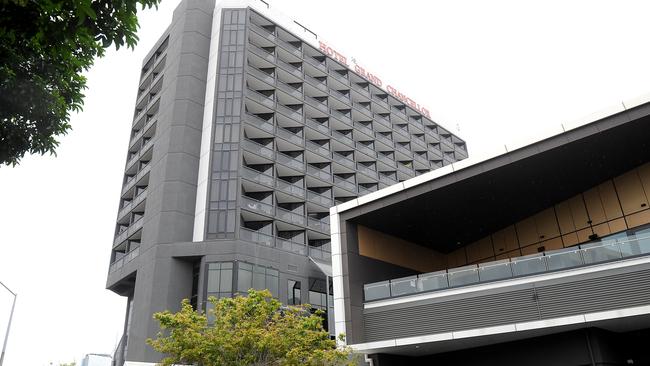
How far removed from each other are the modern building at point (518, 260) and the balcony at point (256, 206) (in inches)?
791

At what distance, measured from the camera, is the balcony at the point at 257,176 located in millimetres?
48062

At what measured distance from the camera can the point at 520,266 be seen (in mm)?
21844

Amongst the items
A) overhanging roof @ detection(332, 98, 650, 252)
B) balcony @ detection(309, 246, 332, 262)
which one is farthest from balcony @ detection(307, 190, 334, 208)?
overhanging roof @ detection(332, 98, 650, 252)

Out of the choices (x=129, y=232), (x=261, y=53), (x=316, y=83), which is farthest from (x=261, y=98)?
(x=129, y=232)

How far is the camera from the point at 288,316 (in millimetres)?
20547

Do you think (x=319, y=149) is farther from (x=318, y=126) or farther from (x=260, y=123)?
(x=260, y=123)

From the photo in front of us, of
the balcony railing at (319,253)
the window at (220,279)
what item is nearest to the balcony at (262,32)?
the balcony railing at (319,253)

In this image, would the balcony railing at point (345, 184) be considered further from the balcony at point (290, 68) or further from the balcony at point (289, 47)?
the balcony at point (289, 47)

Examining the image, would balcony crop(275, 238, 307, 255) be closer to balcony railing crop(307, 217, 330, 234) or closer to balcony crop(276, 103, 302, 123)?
balcony railing crop(307, 217, 330, 234)

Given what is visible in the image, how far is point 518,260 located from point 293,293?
2729 cm

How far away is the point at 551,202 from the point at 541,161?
6484 millimetres

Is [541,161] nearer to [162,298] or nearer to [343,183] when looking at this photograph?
[162,298]

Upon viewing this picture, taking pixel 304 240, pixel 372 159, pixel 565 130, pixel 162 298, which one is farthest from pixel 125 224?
pixel 565 130

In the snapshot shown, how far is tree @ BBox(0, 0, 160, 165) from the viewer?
807 centimetres
